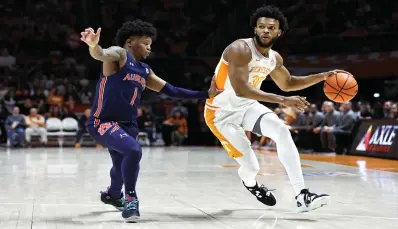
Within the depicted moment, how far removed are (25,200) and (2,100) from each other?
49.4ft

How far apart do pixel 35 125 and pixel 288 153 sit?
50.4 feet

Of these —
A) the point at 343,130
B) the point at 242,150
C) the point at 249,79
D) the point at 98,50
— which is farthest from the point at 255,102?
the point at 343,130

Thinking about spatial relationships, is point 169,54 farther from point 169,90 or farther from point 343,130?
point 169,90

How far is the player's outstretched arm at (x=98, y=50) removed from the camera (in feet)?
14.4

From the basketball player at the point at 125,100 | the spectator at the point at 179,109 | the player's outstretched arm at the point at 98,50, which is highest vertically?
the player's outstretched arm at the point at 98,50

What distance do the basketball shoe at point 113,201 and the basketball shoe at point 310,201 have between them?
151 centimetres

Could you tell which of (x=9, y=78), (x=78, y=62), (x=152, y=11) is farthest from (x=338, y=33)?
(x=9, y=78)

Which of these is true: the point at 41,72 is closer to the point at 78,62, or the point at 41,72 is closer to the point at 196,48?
the point at 78,62

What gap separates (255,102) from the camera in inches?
218

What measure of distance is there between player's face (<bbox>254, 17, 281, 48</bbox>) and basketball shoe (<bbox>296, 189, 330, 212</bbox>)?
1302mm

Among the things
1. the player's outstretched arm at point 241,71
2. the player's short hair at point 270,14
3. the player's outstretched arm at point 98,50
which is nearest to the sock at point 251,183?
the player's outstretched arm at point 241,71

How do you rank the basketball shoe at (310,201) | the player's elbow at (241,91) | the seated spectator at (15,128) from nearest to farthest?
the basketball shoe at (310,201) < the player's elbow at (241,91) < the seated spectator at (15,128)

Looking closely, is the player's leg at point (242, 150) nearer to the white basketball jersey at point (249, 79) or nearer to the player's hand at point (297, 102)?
the white basketball jersey at point (249, 79)

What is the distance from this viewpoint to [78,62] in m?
23.2
